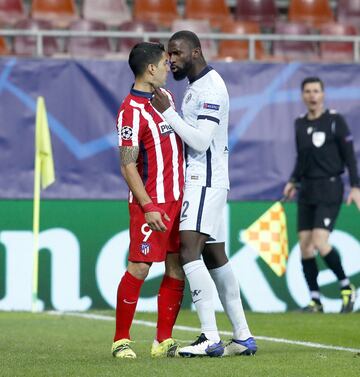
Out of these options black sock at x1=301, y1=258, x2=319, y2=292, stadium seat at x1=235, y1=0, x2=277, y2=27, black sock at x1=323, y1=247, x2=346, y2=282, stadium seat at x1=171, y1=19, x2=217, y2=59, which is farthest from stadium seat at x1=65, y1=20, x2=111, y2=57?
black sock at x1=323, y1=247, x2=346, y2=282

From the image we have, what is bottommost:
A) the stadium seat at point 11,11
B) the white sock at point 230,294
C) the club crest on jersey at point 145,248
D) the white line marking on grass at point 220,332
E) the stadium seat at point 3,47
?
the white line marking on grass at point 220,332

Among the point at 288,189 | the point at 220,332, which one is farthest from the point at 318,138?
the point at 220,332

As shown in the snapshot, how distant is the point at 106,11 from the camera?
16.6 meters

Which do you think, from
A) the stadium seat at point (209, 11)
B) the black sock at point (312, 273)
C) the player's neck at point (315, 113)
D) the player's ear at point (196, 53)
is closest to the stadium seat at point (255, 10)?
the stadium seat at point (209, 11)

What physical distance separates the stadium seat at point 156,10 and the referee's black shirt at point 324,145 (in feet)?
15.3

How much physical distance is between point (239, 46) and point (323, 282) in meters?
3.83

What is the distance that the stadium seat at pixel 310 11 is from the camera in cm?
1714

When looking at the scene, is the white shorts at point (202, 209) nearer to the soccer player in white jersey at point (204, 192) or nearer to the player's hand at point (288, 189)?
the soccer player in white jersey at point (204, 192)

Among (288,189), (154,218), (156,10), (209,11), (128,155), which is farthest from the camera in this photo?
(209,11)

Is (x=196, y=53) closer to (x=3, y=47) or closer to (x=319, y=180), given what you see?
(x=319, y=180)

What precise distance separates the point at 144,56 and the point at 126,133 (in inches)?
A: 20.5

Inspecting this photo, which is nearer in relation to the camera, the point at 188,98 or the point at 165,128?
the point at 165,128

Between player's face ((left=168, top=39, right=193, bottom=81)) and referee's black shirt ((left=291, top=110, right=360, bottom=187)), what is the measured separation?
4.81 metres

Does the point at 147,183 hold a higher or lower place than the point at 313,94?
lower
